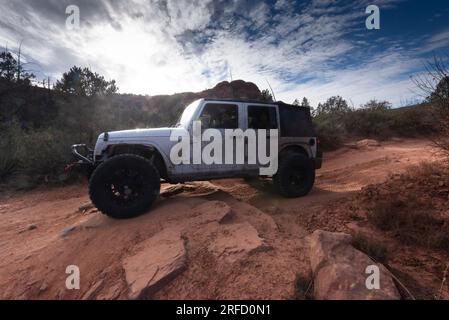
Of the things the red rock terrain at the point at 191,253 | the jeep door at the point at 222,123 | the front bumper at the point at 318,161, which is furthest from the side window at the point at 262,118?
the red rock terrain at the point at 191,253

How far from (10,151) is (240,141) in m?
8.22

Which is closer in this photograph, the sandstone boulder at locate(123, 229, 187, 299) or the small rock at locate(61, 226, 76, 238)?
the sandstone boulder at locate(123, 229, 187, 299)

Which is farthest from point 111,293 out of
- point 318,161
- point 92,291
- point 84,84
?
point 84,84

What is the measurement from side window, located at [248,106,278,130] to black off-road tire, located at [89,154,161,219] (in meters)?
2.07

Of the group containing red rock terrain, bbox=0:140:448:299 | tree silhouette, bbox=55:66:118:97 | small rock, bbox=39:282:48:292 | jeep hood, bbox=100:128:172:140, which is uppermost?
tree silhouette, bbox=55:66:118:97

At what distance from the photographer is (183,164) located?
159 inches

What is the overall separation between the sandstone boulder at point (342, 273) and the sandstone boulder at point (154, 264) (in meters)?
1.24

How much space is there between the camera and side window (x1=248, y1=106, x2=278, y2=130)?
4563 millimetres

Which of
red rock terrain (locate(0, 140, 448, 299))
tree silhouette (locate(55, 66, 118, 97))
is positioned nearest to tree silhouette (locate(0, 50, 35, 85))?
tree silhouette (locate(55, 66, 118, 97))

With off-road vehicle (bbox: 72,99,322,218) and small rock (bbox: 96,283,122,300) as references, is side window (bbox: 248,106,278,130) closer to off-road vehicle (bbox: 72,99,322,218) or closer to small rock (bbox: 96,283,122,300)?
off-road vehicle (bbox: 72,99,322,218)

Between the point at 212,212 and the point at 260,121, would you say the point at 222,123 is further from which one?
the point at 212,212

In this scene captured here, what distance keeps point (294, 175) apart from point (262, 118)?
1.32 meters
